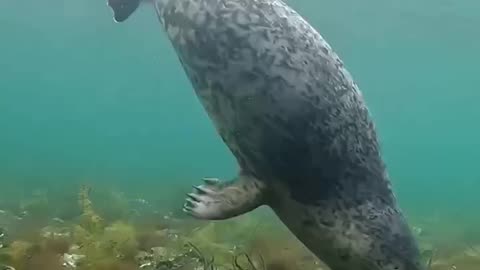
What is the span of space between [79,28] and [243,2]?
39.8 meters

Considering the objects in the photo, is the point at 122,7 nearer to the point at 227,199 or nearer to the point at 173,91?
the point at 227,199

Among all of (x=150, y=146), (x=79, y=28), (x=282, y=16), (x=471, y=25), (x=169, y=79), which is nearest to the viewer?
(x=282, y=16)

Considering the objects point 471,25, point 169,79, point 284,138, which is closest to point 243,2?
point 284,138

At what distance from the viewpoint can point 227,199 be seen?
3303 millimetres

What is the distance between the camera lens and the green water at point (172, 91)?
31.9m

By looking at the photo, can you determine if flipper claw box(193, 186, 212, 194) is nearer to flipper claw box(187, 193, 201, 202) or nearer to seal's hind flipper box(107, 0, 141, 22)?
flipper claw box(187, 193, 201, 202)

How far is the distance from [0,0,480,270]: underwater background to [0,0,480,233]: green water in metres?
0.10

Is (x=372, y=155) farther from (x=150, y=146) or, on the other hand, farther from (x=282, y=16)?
(x=150, y=146)

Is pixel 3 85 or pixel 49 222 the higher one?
pixel 3 85

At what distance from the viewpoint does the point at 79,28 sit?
41875 millimetres

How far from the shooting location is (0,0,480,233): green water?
105 ft

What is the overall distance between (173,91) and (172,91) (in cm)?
8

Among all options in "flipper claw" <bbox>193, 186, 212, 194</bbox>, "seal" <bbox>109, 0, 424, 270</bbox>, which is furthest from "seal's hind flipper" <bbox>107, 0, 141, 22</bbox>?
"flipper claw" <bbox>193, 186, 212, 194</bbox>

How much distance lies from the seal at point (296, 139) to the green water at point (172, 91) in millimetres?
22483
